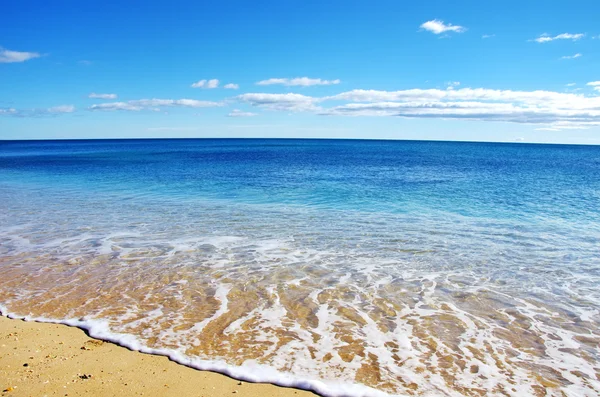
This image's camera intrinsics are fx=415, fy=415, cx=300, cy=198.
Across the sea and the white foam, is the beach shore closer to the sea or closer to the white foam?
the white foam

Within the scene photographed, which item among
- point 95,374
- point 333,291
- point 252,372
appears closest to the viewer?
point 95,374

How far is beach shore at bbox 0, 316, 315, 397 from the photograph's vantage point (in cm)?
595

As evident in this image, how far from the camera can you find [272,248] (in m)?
14.1

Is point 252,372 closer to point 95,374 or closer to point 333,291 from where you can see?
point 95,374

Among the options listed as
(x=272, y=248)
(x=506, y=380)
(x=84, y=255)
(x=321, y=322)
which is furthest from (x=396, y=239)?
(x=84, y=255)

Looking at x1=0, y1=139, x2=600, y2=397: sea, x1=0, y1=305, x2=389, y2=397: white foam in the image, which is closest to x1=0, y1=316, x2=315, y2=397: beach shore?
x1=0, y1=305, x2=389, y2=397: white foam

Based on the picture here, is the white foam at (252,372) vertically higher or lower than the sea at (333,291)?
lower

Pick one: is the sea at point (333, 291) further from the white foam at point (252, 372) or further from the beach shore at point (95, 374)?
the beach shore at point (95, 374)

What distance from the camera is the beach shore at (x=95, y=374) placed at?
595cm

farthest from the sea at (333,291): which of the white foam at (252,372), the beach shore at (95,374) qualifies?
the beach shore at (95,374)

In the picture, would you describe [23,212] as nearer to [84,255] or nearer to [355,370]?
[84,255]

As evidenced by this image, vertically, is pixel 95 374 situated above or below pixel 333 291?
below

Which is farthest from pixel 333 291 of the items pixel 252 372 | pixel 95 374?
pixel 95 374

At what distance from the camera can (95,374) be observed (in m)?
6.35
